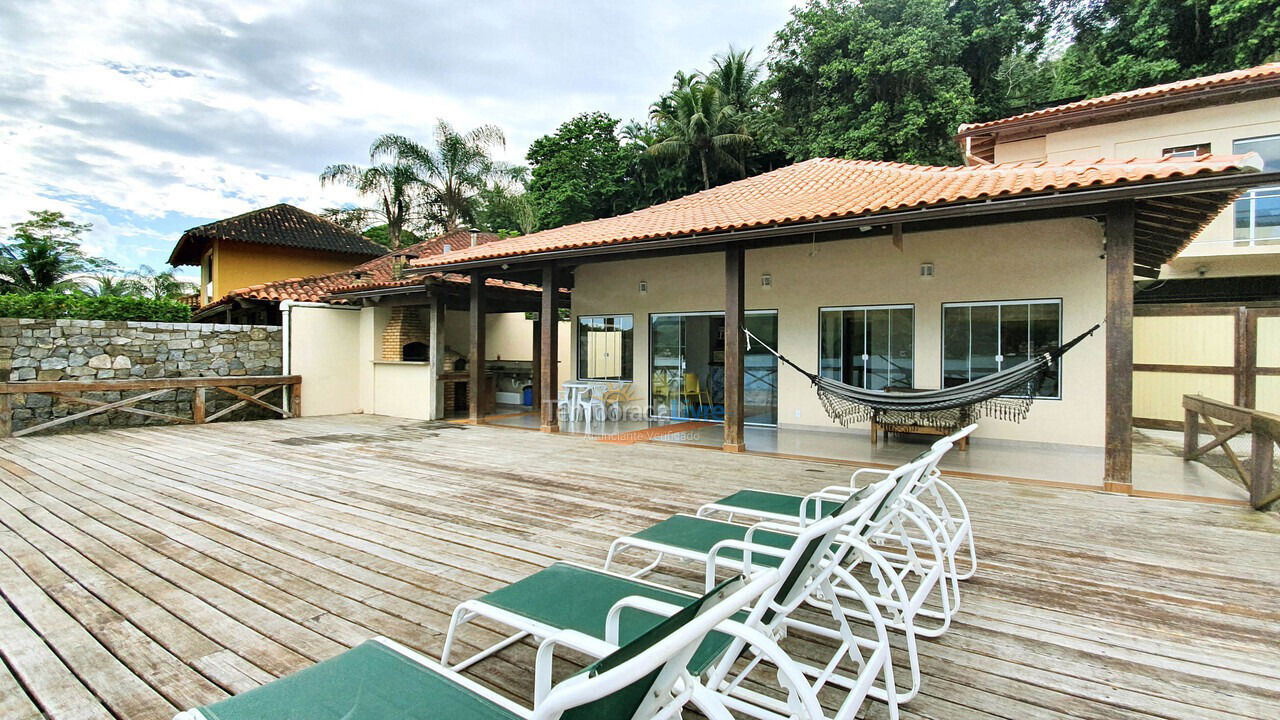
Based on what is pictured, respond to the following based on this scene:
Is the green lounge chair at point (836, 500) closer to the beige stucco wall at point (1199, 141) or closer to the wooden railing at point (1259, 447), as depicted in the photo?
the wooden railing at point (1259, 447)

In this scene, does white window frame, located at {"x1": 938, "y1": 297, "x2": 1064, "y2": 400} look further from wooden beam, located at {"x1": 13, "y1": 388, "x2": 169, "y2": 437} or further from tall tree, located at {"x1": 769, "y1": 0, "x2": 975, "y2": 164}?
wooden beam, located at {"x1": 13, "y1": 388, "x2": 169, "y2": 437}

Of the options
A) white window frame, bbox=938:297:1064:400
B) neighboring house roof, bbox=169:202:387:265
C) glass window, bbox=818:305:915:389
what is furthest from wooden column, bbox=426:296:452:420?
neighboring house roof, bbox=169:202:387:265

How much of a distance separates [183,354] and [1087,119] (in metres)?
17.1

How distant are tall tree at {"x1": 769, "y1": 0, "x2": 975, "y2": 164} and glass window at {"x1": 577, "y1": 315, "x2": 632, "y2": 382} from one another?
1186 centimetres

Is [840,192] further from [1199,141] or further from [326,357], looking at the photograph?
[326,357]

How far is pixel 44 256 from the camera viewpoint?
1956 centimetres

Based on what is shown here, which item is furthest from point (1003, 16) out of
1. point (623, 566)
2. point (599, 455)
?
point (623, 566)

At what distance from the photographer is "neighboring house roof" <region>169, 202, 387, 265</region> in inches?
616

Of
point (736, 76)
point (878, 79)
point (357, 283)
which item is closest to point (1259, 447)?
point (357, 283)

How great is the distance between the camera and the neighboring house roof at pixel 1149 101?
9.69 metres

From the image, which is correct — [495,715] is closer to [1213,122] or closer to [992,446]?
[992,446]

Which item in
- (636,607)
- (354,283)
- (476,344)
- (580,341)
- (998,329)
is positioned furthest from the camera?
(354,283)

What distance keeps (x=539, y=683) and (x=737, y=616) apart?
0.69m

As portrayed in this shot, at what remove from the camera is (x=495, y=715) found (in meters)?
1.22
